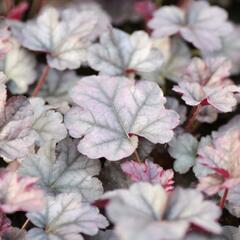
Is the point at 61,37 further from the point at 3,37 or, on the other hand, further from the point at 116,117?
the point at 116,117

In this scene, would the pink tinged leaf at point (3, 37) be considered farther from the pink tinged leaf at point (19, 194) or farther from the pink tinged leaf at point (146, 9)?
the pink tinged leaf at point (146, 9)

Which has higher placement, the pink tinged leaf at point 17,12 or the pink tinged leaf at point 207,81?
the pink tinged leaf at point 17,12

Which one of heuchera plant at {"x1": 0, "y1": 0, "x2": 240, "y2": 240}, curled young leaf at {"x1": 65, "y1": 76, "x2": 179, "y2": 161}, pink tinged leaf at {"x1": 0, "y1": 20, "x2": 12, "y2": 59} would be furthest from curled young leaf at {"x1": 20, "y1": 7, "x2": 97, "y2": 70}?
curled young leaf at {"x1": 65, "y1": 76, "x2": 179, "y2": 161}

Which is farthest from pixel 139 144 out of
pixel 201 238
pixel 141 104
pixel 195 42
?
pixel 195 42

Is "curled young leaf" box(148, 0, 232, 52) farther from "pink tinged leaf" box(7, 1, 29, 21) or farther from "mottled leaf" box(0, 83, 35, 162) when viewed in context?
"mottled leaf" box(0, 83, 35, 162)

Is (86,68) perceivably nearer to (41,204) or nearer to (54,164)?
(54,164)

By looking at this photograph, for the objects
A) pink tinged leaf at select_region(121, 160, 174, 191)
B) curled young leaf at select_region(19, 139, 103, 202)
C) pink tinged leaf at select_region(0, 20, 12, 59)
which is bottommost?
curled young leaf at select_region(19, 139, 103, 202)

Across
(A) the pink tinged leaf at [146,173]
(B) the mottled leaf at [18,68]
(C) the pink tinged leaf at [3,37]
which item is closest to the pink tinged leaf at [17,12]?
(B) the mottled leaf at [18,68]
